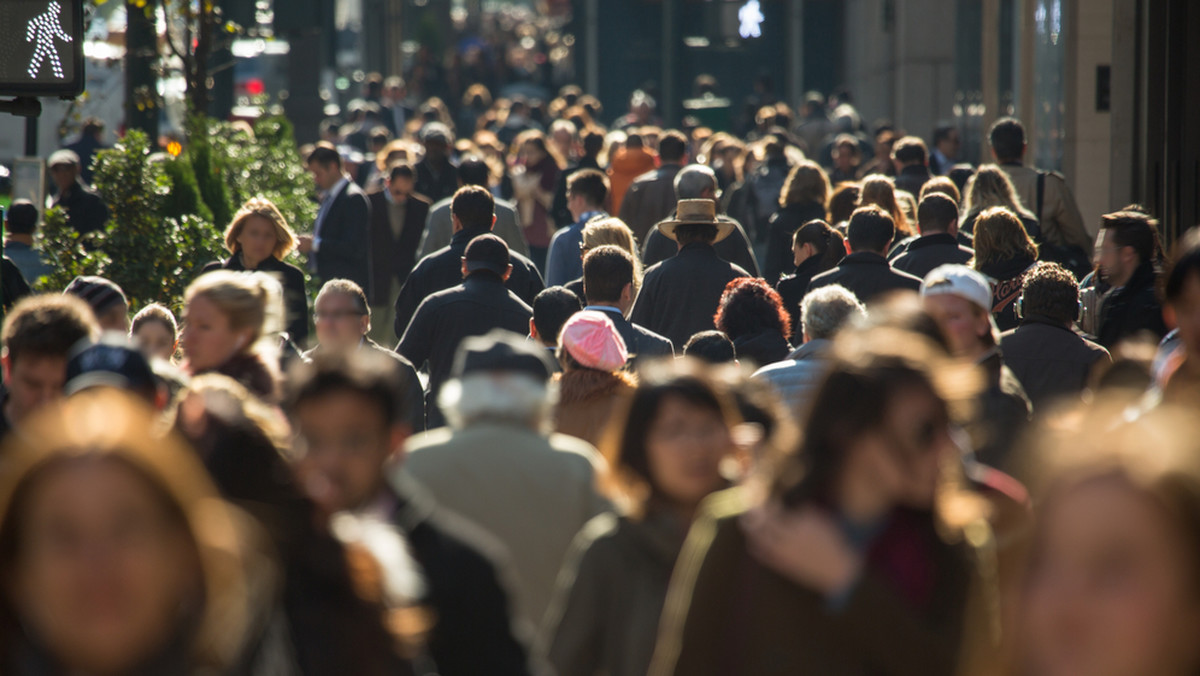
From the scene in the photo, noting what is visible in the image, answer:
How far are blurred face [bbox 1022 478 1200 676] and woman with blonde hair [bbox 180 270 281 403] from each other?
A: 3.86 meters

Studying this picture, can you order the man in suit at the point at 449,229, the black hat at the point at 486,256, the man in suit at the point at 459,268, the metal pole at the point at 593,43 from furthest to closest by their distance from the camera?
1. the metal pole at the point at 593,43
2. the man in suit at the point at 449,229
3. the man in suit at the point at 459,268
4. the black hat at the point at 486,256

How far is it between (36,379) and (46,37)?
2.76 meters

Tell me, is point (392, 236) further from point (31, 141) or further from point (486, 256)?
point (486, 256)

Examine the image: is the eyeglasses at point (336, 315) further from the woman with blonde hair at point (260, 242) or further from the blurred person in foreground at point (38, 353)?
the blurred person in foreground at point (38, 353)

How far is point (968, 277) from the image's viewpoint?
659cm

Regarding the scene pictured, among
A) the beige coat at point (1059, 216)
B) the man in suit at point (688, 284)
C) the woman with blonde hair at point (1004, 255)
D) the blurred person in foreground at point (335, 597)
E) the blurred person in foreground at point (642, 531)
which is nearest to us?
the blurred person in foreground at point (335, 597)

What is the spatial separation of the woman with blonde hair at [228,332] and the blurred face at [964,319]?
8.03ft

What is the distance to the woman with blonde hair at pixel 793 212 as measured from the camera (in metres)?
12.8

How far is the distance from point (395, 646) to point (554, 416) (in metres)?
3.47

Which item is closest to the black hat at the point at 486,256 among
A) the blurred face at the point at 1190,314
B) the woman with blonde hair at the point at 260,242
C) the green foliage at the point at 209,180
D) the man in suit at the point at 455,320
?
the man in suit at the point at 455,320

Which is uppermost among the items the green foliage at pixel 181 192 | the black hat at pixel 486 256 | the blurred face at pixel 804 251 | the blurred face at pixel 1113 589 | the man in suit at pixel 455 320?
the green foliage at pixel 181 192

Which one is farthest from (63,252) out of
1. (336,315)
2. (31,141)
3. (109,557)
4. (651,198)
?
(109,557)

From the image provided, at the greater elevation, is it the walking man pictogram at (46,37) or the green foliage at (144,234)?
the walking man pictogram at (46,37)

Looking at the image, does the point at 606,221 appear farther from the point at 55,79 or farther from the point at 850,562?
the point at 850,562
